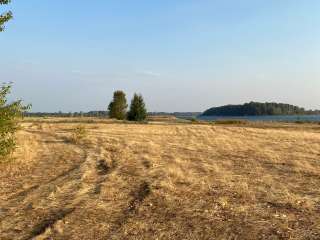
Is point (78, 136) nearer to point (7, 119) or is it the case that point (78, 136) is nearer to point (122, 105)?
point (7, 119)

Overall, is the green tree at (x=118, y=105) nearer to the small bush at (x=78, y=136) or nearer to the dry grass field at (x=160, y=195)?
the small bush at (x=78, y=136)

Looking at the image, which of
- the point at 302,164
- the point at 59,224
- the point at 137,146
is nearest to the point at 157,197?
the point at 59,224

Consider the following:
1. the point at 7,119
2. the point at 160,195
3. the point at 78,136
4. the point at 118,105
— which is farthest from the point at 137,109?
the point at 160,195

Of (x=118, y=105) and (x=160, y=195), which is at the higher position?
(x=118, y=105)

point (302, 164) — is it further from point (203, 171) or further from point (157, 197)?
point (157, 197)

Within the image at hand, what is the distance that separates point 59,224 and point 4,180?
7059 millimetres

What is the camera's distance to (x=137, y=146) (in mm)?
28047

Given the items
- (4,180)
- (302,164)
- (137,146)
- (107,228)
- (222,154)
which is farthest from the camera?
(137,146)

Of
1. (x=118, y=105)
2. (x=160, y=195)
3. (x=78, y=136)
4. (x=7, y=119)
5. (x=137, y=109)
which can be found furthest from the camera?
(x=118, y=105)

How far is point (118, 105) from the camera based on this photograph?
9850cm

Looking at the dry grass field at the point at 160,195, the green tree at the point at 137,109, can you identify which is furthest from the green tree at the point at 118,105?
the dry grass field at the point at 160,195

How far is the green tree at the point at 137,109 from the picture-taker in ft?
286

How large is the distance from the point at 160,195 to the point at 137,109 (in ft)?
243

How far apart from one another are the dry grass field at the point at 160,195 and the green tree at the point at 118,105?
72102 millimetres
